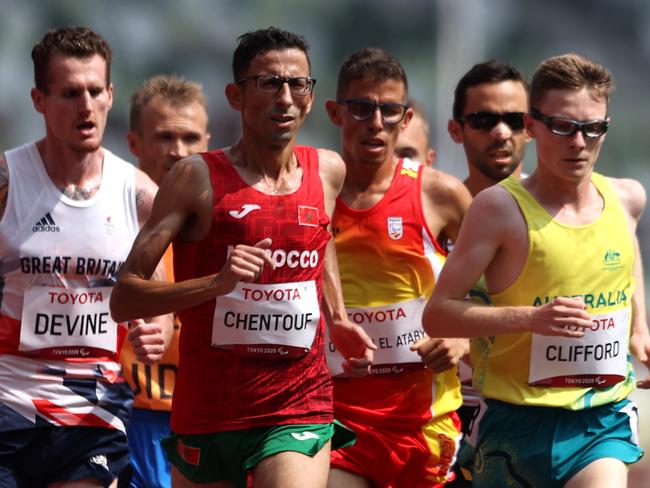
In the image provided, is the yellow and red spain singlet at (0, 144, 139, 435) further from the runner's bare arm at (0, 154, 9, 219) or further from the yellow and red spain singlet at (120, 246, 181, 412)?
the yellow and red spain singlet at (120, 246, 181, 412)

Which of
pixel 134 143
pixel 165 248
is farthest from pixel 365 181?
pixel 134 143

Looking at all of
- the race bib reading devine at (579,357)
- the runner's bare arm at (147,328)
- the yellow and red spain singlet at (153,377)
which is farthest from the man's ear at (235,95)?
the yellow and red spain singlet at (153,377)

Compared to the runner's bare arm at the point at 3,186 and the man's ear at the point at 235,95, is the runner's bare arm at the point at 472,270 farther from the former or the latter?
the runner's bare arm at the point at 3,186

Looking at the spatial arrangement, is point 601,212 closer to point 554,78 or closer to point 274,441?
point 554,78

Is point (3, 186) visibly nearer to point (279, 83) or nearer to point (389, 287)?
point (279, 83)

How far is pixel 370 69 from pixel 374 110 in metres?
0.24

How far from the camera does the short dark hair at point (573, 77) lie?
19.9ft

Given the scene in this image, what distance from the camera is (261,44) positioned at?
6195 mm

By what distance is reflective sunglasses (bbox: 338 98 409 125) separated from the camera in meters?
7.25

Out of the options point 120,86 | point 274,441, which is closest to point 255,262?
point 274,441

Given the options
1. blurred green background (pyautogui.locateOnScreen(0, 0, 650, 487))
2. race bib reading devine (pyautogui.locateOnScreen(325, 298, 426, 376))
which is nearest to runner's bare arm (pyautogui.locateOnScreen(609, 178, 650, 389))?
race bib reading devine (pyautogui.locateOnScreen(325, 298, 426, 376))

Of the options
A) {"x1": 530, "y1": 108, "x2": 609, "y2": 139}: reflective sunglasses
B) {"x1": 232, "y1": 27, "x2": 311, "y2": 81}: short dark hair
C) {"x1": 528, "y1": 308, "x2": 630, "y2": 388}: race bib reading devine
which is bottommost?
{"x1": 528, "y1": 308, "x2": 630, "y2": 388}: race bib reading devine

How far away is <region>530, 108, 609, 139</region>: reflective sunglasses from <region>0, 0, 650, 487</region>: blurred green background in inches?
295

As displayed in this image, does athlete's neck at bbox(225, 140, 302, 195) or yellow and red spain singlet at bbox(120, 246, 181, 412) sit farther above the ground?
athlete's neck at bbox(225, 140, 302, 195)
